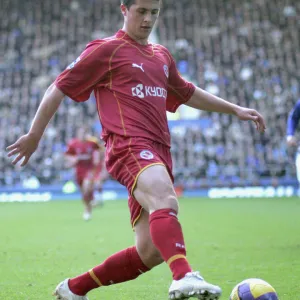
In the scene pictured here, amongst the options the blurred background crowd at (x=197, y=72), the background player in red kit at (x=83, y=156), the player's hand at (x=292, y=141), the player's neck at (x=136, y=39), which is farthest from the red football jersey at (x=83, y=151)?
the player's neck at (x=136, y=39)

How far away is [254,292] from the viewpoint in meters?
5.61

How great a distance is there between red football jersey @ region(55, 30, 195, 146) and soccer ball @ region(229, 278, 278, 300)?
1194 millimetres

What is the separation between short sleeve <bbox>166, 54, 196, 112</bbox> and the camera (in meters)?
6.45

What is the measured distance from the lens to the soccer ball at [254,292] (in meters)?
5.61

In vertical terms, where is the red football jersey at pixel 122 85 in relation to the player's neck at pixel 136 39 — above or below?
below

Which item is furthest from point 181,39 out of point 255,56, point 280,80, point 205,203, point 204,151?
point 205,203

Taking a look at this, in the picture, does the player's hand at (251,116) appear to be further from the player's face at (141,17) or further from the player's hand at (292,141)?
the player's hand at (292,141)

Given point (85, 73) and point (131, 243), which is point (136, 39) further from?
point (131, 243)

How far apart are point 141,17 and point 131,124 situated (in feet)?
2.64

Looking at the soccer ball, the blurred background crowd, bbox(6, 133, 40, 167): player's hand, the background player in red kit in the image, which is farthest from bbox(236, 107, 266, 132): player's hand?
the blurred background crowd

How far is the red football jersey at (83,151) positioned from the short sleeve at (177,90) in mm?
13893

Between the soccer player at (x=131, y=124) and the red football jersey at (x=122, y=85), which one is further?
the red football jersey at (x=122, y=85)

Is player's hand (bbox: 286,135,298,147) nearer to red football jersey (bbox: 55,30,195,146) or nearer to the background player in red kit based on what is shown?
→ red football jersey (bbox: 55,30,195,146)

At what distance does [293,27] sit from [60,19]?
1182 centimetres
